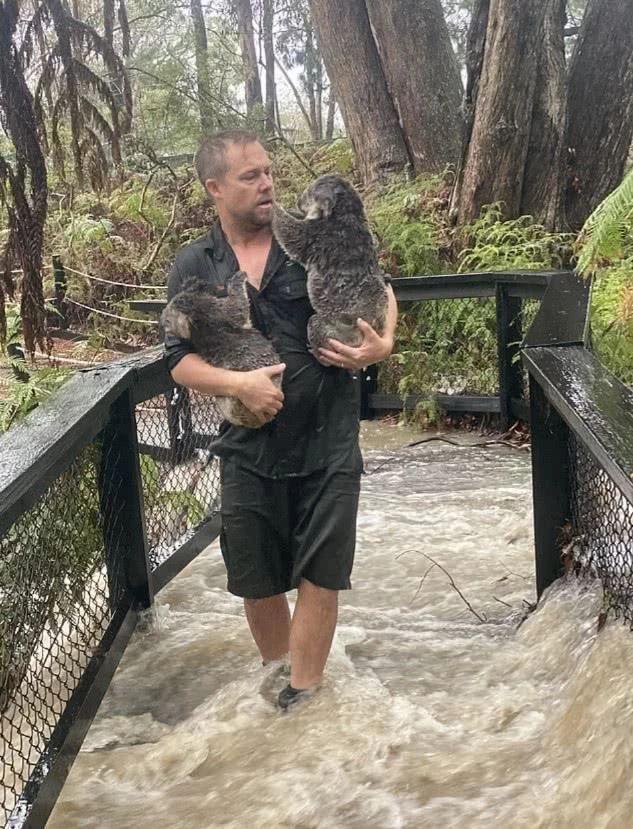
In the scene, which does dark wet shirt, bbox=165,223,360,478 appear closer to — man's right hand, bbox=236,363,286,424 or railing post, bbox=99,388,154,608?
man's right hand, bbox=236,363,286,424

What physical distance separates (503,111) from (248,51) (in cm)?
1381

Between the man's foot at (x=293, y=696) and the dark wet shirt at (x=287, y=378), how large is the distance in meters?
0.76

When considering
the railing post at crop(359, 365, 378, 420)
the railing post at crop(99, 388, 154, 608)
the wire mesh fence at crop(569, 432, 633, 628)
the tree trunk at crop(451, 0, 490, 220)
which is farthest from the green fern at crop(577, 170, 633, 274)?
the tree trunk at crop(451, 0, 490, 220)

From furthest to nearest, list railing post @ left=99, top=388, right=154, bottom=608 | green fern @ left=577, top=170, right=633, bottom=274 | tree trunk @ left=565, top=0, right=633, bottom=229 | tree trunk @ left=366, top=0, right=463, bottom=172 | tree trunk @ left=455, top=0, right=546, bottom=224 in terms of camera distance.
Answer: tree trunk @ left=366, top=0, right=463, bottom=172
tree trunk @ left=565, top=0, right=633, bottom=229
tree trunk @ left=455, top=0, right=546, bottom=224
green fern @ left=577, top=170, right=633, bottom=274
railing post @ left=99, top=388, right=154, bottom=608

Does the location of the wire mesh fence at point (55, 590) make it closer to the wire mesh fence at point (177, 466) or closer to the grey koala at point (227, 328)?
the grey koala at point (227, 328)

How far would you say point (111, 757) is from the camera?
2.80 meters

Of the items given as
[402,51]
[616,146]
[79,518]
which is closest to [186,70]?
[402,51]

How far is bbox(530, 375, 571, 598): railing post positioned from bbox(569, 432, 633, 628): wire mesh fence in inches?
1.5

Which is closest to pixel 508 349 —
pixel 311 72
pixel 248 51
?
pixel 248 51

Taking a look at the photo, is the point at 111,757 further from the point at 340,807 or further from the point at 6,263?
the point at 6,263

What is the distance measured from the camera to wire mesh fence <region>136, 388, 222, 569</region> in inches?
171

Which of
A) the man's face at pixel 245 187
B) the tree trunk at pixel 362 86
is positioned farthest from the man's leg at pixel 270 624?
the tree trunk at pixel 362 86

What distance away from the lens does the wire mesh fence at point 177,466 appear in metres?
4.35

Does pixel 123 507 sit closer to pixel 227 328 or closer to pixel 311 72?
pixel 227 328
